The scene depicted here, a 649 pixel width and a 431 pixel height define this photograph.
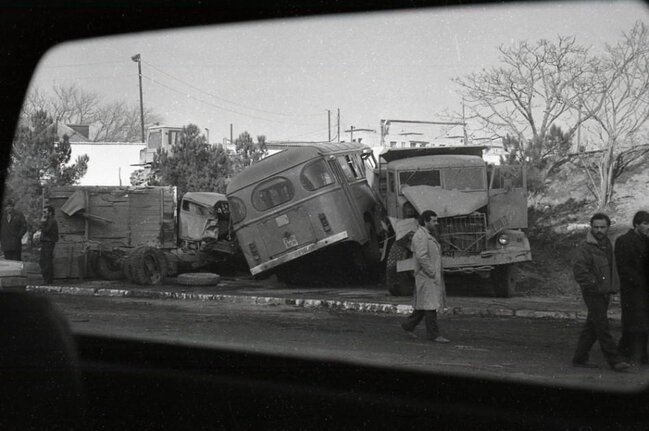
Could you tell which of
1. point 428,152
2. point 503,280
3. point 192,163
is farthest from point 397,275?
point 192,163

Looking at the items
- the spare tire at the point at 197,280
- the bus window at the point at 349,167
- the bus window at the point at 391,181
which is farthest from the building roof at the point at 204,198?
the bus window at the point at 391,181

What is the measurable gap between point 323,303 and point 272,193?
3376 millimetres

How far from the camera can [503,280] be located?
16188mm

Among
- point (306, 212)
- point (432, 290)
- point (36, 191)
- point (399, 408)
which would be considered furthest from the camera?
point (36, 191)

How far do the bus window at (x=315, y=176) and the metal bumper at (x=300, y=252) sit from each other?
1136mm

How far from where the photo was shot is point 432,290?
1045 cm

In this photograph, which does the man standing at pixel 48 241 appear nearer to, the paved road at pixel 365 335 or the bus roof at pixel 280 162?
the paved road at pixel 365 335

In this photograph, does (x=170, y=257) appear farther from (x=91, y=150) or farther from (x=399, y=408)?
(x=91, y=150)

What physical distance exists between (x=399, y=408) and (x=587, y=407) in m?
1.68

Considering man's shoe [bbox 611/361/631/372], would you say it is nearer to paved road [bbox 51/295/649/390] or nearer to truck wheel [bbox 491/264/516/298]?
paved road [bbox 51/295/649/390]

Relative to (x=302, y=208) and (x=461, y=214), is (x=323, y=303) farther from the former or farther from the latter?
(x=461, y=214)

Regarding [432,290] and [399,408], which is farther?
[432,290]

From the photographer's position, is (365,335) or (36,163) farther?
(36,163)

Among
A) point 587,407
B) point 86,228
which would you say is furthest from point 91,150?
point 587,407
